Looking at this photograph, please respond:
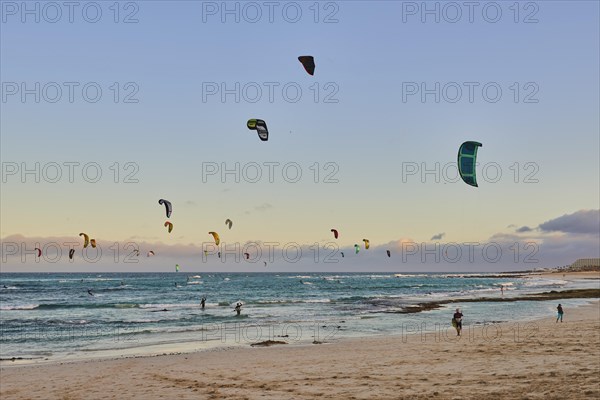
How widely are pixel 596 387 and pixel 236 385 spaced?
807 centimetres

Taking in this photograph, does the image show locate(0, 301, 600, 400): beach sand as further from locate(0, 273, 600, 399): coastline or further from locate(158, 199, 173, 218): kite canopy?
locate(158, 199, 173, 218): kite canopy

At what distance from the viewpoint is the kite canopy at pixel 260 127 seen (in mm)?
23625

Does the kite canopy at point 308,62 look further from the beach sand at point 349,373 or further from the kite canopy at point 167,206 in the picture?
the kite canopy at point 167,206

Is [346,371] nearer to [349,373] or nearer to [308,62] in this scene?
[349,373]

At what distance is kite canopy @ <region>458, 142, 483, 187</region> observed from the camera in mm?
18252

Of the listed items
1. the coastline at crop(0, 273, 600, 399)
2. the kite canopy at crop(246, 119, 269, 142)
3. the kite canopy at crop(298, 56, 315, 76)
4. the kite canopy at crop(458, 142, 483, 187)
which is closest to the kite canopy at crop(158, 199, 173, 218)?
the kite canopy at crop(246, 119, 269, 142)

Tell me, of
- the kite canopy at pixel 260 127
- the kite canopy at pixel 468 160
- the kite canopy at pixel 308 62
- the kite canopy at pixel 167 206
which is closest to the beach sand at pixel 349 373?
the kite canopy at pixel 468 160

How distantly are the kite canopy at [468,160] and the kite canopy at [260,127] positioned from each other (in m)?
8.79

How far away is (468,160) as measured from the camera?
18312 mm

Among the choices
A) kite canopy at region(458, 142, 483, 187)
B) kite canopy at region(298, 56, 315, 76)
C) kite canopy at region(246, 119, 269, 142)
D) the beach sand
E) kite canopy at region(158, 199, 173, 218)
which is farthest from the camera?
kite canopy at region(158, 199, 173, 218)

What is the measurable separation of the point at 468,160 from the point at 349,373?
7826 mm

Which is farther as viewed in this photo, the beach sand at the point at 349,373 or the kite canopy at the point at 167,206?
the kite canopy at the point at 167,206

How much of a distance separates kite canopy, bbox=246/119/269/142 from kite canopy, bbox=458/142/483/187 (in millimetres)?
8786

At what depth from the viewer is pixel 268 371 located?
635 inches
